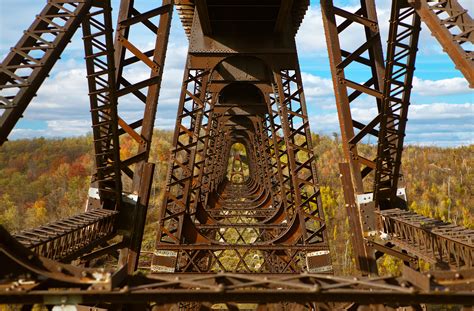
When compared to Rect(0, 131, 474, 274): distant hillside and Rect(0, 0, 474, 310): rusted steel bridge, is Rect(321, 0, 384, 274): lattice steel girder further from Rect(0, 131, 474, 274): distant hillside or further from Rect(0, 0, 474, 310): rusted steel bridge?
Rect(0, 131, 474, 274): distant hillside

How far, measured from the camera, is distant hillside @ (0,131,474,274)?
37.1 meters

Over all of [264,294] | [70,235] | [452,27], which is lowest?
[264,294]

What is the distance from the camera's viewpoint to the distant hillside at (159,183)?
1462 inches

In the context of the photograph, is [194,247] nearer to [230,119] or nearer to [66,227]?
[66,227]

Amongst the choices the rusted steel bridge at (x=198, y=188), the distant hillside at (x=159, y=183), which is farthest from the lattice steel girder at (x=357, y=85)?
the distant hillside at (x=159, y=183)

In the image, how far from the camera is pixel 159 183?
53.7m

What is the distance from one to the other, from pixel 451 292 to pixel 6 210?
5749cm

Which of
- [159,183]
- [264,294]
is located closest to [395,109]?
[264,294]

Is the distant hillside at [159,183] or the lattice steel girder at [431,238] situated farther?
the distant hillside at [159,183]

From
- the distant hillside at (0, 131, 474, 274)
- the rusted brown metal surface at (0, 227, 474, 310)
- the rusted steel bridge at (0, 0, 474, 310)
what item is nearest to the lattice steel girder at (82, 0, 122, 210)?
the rusted steel bridge at (0, 0, 474, 310)

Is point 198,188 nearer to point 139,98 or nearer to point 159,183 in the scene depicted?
point 139,98

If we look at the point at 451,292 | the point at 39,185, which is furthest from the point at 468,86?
the point at 39,185

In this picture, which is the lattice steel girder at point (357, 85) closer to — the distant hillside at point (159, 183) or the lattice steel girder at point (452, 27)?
the lattice steel girder at point (452, 27)

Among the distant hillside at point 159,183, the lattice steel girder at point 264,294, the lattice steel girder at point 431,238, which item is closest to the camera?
the lattice steel girder at point 264,294
